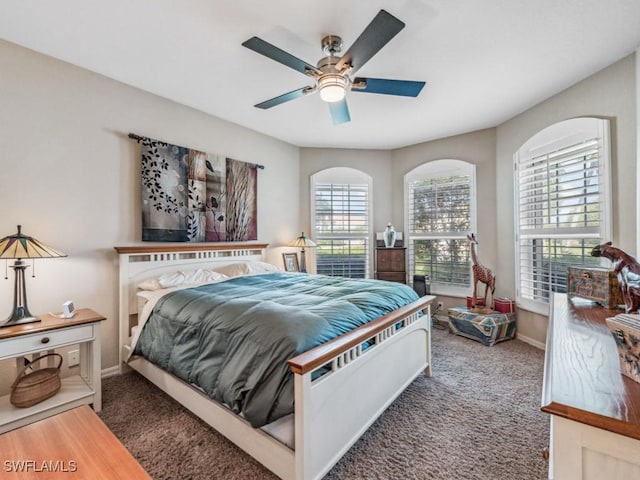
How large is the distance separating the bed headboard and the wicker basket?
0.65 metres

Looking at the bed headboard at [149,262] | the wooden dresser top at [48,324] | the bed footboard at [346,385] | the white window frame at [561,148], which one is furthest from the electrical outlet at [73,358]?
the white window frame at [561,148]

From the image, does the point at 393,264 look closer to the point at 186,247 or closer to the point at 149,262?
the point at 186,247

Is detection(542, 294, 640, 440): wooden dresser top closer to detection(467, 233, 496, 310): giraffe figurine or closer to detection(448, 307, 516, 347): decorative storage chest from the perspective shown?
detection(448, 307, 516, 347): decorative storage chest

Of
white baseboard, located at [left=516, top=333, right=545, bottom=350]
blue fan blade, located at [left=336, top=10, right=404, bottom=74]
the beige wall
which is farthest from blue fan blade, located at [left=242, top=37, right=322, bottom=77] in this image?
white baseboard, located at [left=516, top=333, right=545, bottom=350]

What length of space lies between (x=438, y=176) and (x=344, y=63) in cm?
300

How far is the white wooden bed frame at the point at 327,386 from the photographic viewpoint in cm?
131

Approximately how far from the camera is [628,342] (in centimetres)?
82

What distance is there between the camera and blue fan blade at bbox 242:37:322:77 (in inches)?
65.8

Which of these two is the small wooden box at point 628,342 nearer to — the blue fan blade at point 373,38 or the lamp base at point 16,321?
the blue fan blade at point 373,38

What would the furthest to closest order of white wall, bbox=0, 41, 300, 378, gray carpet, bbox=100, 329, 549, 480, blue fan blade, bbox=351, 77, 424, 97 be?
1. white wall, bbox=0, 41, 300, 378
2. blue fan blade, bbox=351, 77, 424, 97
3. gray carpet, bbox=100, 329, 549, 480

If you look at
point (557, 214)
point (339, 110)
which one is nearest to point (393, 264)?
point (557, 214)

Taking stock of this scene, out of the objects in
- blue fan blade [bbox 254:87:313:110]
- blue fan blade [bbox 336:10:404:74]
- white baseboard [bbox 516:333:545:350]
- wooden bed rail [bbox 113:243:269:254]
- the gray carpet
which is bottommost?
the gray carpet

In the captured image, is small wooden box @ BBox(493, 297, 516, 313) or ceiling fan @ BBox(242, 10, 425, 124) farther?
small wooden box @ BBox(493, 297, 516, 313)

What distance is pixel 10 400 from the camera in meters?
1.88
